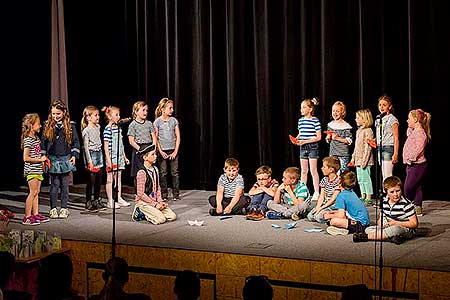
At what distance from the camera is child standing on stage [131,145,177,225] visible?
25.5 ft

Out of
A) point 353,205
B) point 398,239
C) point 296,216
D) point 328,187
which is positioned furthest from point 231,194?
point 398,239

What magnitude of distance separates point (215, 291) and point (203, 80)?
5.33 metres

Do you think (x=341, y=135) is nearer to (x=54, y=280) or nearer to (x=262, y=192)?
(x=262, y=192)

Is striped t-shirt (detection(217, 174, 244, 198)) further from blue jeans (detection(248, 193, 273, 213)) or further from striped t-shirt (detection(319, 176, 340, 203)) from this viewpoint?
striped t-shirt (detection(319, 176, 340, 203))

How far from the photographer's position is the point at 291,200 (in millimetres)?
8148

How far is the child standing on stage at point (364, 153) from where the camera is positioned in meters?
8.50

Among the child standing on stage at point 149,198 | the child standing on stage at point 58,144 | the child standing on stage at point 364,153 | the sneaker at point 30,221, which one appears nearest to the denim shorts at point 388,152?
the child standing on stage at point 364,153

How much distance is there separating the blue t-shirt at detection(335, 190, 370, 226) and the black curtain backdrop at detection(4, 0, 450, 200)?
7.85 feet

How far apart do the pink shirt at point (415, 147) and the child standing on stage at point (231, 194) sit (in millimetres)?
1719

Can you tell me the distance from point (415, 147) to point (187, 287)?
4.71 m

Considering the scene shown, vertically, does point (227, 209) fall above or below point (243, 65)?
below

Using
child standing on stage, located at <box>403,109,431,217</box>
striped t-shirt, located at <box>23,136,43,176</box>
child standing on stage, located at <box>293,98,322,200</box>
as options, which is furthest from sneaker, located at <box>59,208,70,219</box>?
child standing on stage, located at <box>403,109,431,217</box>

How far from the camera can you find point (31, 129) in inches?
305

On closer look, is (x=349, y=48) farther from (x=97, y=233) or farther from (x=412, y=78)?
(x=97, y=233)
